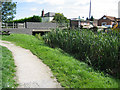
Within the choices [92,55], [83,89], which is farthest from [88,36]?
[83,89]

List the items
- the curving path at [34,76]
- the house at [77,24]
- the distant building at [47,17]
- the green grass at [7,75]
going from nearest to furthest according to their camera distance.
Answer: the green grass at [7,75] < the curving path at [34,76] < the house at [77,24] < the distant building at [47,17]

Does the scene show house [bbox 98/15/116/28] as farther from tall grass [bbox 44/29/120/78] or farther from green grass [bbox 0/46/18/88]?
green grass [bbox 0/46/18/88]

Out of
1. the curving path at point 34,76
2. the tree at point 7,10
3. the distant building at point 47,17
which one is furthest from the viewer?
the distant building at point 47,17

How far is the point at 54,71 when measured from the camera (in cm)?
503

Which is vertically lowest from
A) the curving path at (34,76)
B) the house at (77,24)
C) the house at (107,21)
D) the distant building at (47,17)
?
the curving path at (34,76)

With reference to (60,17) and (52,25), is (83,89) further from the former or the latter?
(60,17)

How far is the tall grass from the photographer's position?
593cm

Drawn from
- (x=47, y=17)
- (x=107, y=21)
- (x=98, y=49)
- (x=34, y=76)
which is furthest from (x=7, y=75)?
(x=47, y=17)

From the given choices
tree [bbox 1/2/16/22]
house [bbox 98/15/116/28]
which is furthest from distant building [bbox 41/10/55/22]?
tree [bbox 1/2/16/22]

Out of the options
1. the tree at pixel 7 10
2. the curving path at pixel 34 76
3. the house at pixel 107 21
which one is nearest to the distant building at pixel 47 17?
the house at pixel 107 21

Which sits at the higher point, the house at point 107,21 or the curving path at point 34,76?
the house at point 107,21

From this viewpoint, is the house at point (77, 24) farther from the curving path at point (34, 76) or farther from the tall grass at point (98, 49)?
the curving path at point (34, 76)

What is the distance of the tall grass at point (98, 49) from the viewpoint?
5930mm

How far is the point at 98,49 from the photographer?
6.69m
